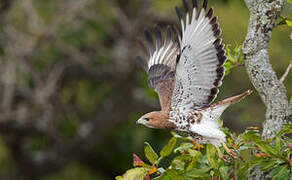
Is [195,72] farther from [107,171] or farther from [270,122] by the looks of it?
[107,171]

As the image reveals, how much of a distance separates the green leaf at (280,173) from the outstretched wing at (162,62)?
3.59ft

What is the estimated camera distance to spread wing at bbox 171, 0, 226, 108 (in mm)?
2299

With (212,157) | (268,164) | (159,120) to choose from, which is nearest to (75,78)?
(159,120)

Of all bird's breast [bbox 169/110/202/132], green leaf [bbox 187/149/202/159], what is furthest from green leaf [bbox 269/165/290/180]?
bird's breast [bbox 169/110/202/132]

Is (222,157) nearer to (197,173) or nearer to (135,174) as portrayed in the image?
(197,173)

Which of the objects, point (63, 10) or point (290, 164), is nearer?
point (290, 164)

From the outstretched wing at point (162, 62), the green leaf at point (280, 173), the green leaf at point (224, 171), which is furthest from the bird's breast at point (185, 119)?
the green leaf at point (280, 173)

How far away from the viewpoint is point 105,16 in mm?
8227

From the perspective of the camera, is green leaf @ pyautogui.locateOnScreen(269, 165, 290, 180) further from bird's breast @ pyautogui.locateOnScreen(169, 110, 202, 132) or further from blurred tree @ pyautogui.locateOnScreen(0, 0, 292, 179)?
blurred tree @ pyautogui.locateOnScreen(0, 0, 292, 179)

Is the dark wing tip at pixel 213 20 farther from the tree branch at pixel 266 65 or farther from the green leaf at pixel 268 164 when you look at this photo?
Answer: the green leaf at pixel 268 164

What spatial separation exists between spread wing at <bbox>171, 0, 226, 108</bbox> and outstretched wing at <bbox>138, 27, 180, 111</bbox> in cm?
37

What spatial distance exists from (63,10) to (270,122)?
4.64 m

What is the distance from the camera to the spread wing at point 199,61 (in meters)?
2.30

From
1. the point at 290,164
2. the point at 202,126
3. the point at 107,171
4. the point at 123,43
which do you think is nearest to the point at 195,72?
the point at 202,126
